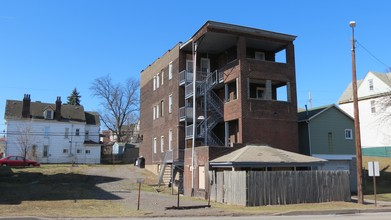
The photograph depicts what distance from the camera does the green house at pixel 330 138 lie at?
119ft

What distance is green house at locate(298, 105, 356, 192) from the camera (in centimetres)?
3612

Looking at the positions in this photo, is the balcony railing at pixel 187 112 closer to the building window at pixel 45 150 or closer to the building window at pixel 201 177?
the building window at pixel 201 177

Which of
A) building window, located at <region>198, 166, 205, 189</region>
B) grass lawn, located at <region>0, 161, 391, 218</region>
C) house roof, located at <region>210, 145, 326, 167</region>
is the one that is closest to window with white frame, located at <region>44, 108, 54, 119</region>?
grass lawn, located at <region>0, 161, 391, 218</region>

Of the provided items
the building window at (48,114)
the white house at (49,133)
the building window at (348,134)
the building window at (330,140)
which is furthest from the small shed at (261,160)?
the building window at (48,114)

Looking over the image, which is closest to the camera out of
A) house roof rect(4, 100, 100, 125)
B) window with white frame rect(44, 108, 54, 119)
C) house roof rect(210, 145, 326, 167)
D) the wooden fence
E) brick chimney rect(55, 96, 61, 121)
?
the wooden fence

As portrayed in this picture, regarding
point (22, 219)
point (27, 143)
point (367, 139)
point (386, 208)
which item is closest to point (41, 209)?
point (22, 219)

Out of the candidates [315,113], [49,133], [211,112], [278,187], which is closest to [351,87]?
[315,113]

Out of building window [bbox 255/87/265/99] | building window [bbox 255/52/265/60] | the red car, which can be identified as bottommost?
the red car

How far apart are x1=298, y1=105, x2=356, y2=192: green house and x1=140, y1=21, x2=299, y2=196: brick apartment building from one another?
7.70 ft

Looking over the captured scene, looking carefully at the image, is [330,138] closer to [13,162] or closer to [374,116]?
[374,116]

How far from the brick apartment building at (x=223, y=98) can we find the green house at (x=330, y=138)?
7.70 feet

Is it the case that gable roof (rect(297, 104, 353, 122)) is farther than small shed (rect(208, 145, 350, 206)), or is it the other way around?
gable roof (rect(297, 104, 353, 122))

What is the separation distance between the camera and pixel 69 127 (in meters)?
65.8

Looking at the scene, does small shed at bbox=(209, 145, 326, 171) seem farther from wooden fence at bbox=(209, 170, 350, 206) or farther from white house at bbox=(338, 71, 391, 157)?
white house at bbox=(338, 71, 391, 157)
